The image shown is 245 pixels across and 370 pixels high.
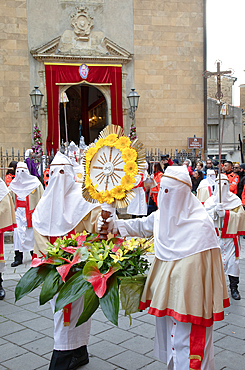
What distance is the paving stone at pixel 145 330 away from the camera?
4410mm

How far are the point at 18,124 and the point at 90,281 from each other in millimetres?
14694

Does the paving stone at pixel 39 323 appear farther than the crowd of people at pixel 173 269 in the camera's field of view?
Yes

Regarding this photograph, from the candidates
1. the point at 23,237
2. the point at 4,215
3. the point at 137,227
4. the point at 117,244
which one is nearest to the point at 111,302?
the point at 117,244

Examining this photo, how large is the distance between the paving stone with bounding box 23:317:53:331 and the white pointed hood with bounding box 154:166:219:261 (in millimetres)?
2462

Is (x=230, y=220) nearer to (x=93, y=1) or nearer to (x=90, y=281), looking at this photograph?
(x=90, y=281)

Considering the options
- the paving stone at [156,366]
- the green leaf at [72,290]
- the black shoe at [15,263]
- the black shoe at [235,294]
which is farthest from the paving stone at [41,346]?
the black shoe at [15,263]

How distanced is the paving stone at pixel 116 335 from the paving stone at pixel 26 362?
2.64 ft

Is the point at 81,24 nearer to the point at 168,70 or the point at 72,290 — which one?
the point at 168,70

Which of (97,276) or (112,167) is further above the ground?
(112,167)

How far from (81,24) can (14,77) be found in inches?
146

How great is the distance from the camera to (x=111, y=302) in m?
2.66

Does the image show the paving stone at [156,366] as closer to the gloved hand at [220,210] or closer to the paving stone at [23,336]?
the paving stone at [23,336]

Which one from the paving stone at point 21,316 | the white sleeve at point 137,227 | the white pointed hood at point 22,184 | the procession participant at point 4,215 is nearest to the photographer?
the white sleeve at point 137,227

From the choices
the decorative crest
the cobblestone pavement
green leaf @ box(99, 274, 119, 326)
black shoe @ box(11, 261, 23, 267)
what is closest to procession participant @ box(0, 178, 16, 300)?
the cobblestone pavement
